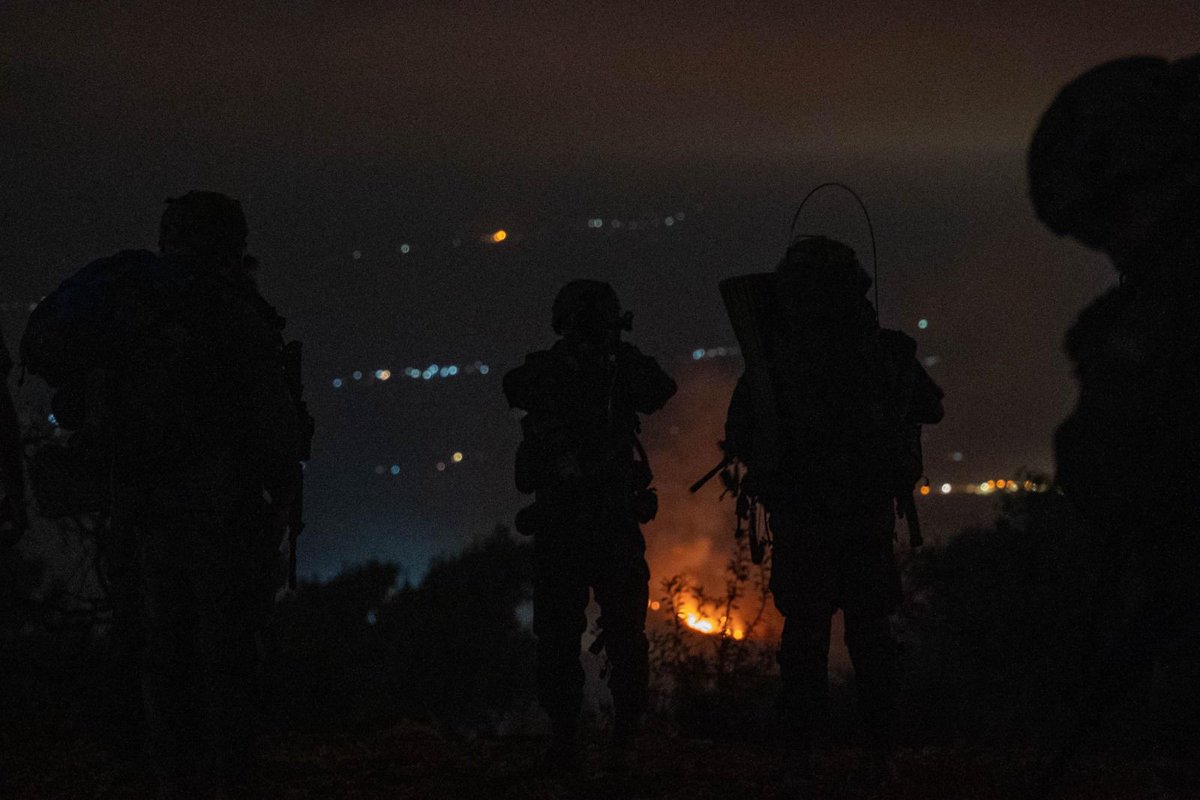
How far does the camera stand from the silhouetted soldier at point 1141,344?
2738mm

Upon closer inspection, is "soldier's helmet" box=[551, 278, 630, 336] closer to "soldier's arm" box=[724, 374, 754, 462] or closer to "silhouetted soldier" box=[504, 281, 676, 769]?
"silhouetted soldier" box=[504, 281, 676, 769]

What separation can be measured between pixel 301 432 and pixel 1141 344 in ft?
12.8

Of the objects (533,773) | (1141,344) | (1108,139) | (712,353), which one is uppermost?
(712,353)

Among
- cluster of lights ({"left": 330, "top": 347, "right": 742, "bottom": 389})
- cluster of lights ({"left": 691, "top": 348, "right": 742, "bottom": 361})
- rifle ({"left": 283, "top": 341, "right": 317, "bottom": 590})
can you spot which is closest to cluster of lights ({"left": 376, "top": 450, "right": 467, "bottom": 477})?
cluster of lights ({"left": 330, "top": 347, "right": 742, "bottom": 389})

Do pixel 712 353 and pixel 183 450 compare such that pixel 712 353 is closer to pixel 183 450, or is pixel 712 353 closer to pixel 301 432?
pixel 301 432

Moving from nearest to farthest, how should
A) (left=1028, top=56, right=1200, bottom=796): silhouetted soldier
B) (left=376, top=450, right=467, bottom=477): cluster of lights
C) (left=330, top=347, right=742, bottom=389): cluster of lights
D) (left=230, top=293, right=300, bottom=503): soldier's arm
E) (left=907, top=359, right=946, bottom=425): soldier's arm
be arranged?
(left=1028, top=56, right=1200, bottom=796): silhouetted soldier, (left=230, top=293, right=300, bottom=503): soldier's arm, (left=907, top=359, right=946, bottom=425): soldier's arm, (left=376, top=450, right=467, bottom=477): cluster of lights, (left=330, top=347, right=742, bottom=389): cluster of lights

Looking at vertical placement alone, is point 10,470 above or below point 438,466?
below

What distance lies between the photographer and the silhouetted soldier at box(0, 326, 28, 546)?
4.42m

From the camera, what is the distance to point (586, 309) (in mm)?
6383

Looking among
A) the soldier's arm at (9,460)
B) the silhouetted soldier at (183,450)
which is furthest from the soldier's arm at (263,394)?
the soldier's arm at (9,460)

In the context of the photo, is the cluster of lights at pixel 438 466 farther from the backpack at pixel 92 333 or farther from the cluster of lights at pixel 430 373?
the backpack at pixel 92 333

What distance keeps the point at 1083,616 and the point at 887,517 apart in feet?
7.54

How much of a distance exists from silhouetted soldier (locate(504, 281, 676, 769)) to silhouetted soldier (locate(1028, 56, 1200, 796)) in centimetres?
353

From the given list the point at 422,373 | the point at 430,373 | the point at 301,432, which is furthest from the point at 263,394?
the point at 422,373
